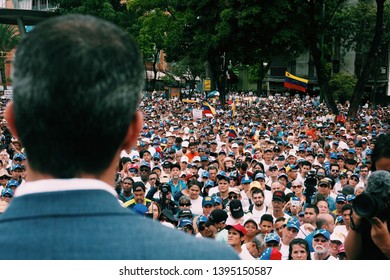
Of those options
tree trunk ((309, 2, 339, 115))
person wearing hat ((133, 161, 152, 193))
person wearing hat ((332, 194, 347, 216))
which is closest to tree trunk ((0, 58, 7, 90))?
tree trunk ((309, 2, 339, 115))

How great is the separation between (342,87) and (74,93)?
1791 inches

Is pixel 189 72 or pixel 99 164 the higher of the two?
pixel 99 164

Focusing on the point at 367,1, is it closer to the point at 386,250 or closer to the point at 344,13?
the point at 344,13

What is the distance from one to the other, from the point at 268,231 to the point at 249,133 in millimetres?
12119

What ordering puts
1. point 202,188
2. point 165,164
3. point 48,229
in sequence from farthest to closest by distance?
point 165,164, point 202,188, point 48,229

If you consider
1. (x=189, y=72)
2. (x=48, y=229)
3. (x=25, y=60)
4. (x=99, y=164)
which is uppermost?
(x=25, y=60)

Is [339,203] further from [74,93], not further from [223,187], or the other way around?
[74,93]

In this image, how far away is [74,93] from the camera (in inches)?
53.5

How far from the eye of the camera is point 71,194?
4.54 feet

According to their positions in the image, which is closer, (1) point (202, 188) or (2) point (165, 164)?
(1) point (202, 188)

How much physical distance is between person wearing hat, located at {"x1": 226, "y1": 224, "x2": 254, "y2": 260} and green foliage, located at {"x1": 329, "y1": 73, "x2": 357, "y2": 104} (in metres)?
39.8

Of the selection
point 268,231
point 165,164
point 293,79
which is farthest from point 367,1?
point 268,231

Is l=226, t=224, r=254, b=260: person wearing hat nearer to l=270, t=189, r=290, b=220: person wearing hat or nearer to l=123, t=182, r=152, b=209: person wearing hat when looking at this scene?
l=270, t=189, r=290, b=220: person wearing hat

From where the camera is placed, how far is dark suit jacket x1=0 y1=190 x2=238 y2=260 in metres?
1.32
